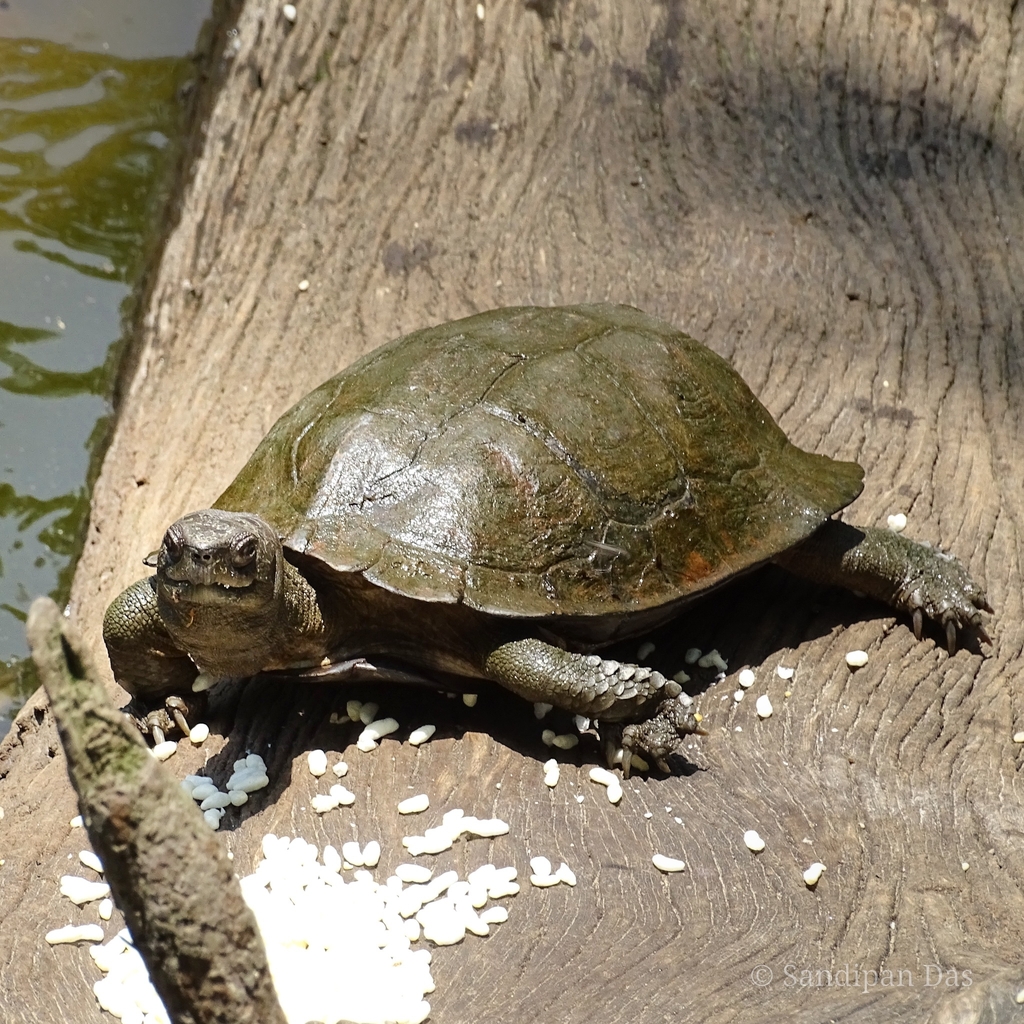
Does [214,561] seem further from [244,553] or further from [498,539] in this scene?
[498,539]

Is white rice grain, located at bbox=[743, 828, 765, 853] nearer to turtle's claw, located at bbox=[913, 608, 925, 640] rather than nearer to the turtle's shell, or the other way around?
the turtle's shell

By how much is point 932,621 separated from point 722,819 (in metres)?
0.92

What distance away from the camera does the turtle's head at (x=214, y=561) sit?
92.8 inches

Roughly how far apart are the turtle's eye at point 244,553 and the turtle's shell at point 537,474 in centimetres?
16

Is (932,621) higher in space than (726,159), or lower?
lower

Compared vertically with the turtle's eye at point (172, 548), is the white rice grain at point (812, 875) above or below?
below

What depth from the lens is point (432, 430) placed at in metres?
2.71

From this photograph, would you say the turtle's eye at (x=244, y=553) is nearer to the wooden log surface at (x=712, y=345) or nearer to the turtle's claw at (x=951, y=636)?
the wooden log surface at (x=712, y=345)

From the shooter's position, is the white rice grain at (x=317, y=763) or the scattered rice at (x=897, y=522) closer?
the white rice grain at (x=317, y=763)

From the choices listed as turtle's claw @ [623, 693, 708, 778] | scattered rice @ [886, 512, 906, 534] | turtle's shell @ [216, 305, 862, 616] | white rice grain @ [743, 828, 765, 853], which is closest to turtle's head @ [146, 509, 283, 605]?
turtle's shell @ [216, 305, 862, 616]

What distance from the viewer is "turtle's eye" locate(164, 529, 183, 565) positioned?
2.36m

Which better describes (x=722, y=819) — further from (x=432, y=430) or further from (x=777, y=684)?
(x=432, y=430)

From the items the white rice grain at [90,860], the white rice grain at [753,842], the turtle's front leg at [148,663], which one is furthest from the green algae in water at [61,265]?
the white rice grain at [753,842]

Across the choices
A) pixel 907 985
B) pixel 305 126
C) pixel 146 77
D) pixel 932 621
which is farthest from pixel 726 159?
pixel 146 77
